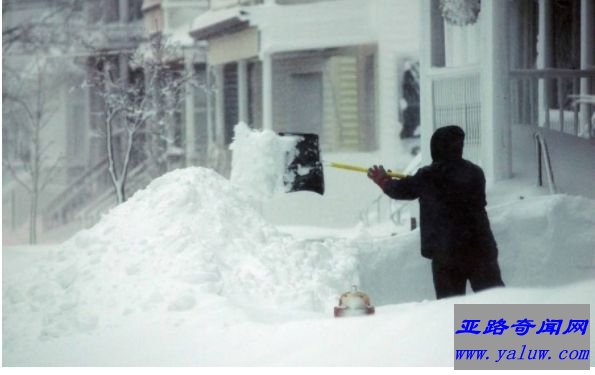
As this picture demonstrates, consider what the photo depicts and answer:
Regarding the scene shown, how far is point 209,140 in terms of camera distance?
7852 mm

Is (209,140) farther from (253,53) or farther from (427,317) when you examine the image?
(427,317)

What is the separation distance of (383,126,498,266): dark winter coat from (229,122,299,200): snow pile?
0.70m

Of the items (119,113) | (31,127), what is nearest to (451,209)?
(119,113)

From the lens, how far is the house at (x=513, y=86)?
7473 mm

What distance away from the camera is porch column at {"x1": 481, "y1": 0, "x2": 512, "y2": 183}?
746 centimetres

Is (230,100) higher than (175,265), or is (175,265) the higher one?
(230,100)

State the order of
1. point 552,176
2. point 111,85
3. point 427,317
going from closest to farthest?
point 427,317
point 552,176
point 111,85

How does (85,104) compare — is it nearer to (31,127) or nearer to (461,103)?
(31,127)

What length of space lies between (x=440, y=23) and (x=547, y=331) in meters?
1.81

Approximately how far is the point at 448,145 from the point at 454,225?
0.44 meters

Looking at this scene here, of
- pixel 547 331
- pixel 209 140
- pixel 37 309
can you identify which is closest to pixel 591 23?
pixel 547 331

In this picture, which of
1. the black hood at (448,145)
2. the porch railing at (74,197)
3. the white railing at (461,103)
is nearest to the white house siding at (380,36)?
the white railing at (461,103)

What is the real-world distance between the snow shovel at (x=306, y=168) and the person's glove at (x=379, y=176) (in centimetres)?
32

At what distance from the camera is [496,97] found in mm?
7488
